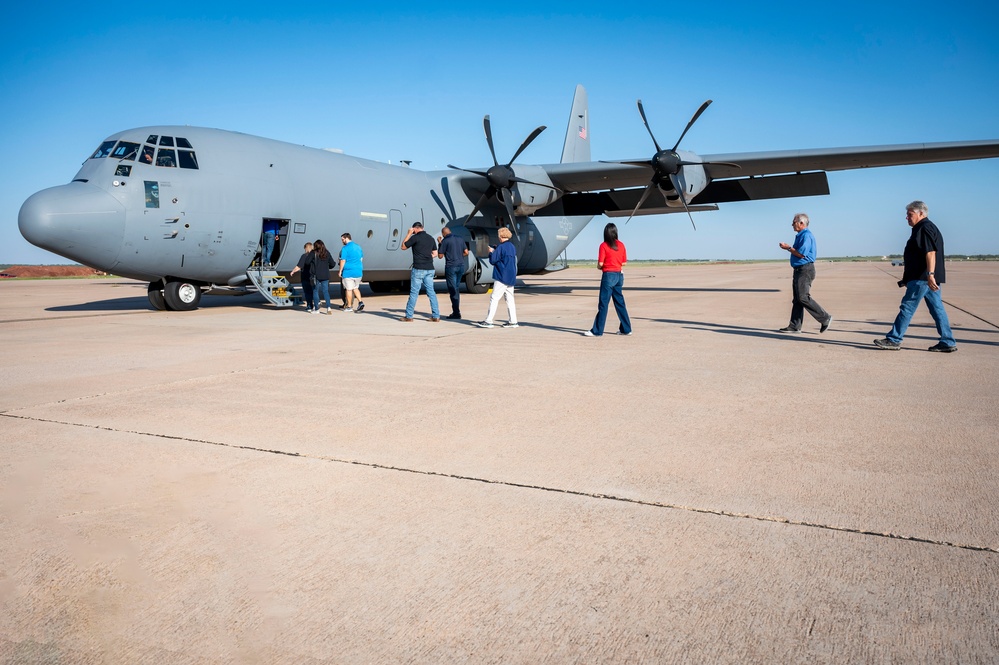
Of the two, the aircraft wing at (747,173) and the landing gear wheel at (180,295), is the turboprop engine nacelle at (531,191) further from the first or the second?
the landing gear wheel at (180,295)

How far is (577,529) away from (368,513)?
94 cm

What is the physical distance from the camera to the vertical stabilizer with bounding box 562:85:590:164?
24984 millimetres

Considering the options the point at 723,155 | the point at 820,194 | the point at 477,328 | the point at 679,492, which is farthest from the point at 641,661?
the point at 820,194

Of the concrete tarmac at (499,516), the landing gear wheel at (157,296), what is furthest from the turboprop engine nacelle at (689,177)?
the landing gear wheel at (157,296)

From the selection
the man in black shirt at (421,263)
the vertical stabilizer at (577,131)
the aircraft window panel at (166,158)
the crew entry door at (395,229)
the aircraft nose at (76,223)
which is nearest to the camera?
the aircraft nose at (76,223)

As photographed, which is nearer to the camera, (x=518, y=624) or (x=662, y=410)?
(x=518, y=624)

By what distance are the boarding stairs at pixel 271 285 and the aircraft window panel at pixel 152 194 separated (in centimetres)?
244

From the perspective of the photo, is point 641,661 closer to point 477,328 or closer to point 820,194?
point 477,328

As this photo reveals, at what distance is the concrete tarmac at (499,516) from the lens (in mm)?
2074

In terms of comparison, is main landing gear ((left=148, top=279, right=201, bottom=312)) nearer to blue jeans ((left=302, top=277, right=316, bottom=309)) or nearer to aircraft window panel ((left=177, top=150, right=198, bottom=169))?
blue jeans ((left=302, top=277, right=316, bottom=309))

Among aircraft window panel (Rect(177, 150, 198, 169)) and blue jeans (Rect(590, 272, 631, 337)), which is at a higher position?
aircraft window panel (Rect(177, 150, 198, 169))

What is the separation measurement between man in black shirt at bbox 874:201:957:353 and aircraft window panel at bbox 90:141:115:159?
1279cm

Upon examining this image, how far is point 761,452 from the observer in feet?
12.9

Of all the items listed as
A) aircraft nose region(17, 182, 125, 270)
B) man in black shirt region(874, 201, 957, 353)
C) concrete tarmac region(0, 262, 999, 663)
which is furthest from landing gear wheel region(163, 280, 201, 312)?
man in black shirt region(874, 201, 957, 353)
